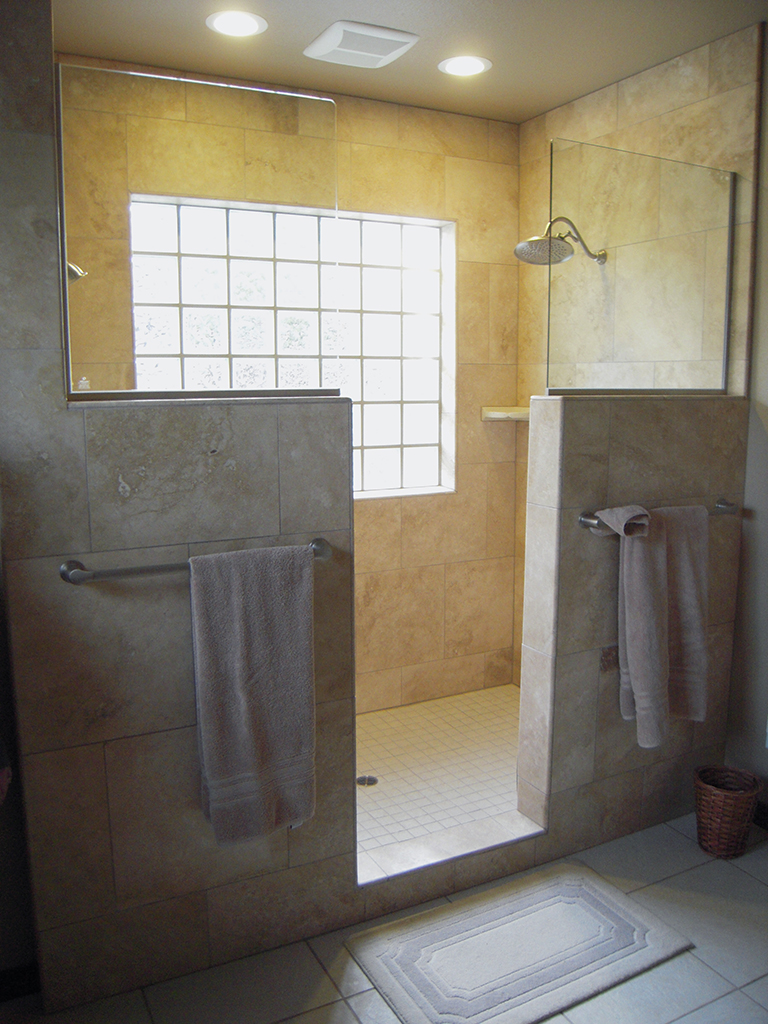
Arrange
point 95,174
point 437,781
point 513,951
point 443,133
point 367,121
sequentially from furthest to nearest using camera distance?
1. point 443,133
2. point 367,121
3. point 437,781
4. point 513,951
5. point 95,174

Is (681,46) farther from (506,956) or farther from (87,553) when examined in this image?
(506,956)

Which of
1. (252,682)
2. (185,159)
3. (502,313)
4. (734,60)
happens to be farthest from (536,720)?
(734,60)

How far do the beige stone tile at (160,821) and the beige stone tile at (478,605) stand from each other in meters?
1.89

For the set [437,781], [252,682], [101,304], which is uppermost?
[101,304]

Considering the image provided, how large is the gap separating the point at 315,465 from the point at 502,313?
6.56 feet

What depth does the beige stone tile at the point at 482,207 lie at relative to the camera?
11.6ft

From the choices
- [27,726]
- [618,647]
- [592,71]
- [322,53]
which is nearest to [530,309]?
[592,71]

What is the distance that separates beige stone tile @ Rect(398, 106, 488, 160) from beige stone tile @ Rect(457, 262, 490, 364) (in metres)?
0.48

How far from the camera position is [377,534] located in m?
3.54

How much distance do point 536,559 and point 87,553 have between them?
52.0 inches

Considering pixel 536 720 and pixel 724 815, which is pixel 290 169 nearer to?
pixel 536 720

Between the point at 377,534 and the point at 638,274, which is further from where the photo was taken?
the point at 377,534

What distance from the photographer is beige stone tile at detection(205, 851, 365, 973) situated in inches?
81.8

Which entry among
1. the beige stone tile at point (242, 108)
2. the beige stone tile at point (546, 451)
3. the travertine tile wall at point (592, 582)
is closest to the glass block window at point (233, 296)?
the beige stone tile at point (242, 108)
